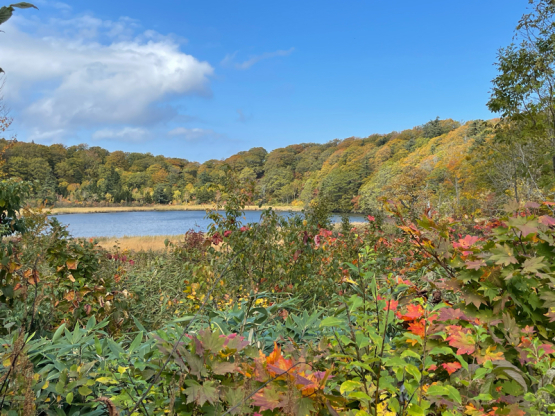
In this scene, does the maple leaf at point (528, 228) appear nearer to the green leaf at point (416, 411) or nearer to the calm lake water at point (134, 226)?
the green leaf at point (416, 411)

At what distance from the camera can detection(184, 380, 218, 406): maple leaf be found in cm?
83

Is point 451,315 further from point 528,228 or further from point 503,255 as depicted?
point 528,228

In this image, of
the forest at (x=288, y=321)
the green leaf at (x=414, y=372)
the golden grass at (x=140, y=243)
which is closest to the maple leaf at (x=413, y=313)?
the forest at (x=288, y=321)

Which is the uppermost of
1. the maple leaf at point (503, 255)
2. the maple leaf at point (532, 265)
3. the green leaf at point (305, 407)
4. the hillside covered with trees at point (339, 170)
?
the hillside covered with trees at point (339, 170)

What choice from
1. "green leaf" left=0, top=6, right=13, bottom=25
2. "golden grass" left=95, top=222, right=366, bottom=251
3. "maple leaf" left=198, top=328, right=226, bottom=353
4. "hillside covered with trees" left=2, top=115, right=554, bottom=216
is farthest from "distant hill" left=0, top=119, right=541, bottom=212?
"green leaf" left=0, top=6, right=13, bottom=25

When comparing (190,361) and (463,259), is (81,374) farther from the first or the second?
(463,259)

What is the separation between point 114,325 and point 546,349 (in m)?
2.62

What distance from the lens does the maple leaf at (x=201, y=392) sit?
83 centimetres

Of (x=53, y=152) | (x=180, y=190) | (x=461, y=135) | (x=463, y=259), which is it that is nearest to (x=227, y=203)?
(x=463, y=259)

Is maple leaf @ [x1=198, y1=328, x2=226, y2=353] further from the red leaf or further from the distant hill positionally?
the distant hill

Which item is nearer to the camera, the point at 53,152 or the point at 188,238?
the point at 188,238

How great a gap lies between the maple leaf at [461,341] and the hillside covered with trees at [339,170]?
13.2 ft

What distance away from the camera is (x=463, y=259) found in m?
1.48

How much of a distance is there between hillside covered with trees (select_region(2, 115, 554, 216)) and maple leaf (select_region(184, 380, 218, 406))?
4245mm
